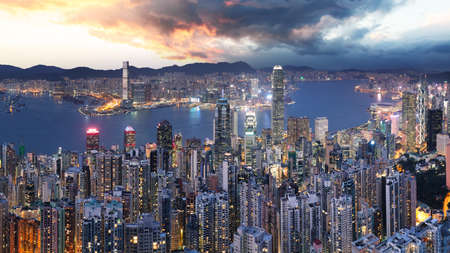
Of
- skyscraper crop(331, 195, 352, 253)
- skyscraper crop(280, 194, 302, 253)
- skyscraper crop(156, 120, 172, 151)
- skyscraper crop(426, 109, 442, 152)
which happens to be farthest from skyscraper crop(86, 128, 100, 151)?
skyscraper crop(426, 109, 442, 152)

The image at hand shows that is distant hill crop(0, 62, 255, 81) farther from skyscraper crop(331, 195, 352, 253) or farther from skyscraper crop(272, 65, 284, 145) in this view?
skyscraper crop(331, 195, 352, 253)

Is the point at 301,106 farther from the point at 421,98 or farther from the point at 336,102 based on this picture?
the point at 421,98

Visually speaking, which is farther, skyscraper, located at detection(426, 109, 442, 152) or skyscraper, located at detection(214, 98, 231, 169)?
skyscraper, located at detection(426, 109, 442, 152)

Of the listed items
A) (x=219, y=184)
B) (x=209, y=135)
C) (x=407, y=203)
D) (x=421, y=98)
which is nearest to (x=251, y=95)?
(x=209, y=135)

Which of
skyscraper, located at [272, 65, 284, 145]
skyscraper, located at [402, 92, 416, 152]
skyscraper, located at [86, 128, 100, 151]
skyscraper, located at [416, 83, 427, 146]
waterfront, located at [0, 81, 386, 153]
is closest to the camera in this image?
skyscraper, located at [86, 128, 100, 151]

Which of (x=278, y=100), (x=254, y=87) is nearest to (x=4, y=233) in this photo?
(x=254, y=87)

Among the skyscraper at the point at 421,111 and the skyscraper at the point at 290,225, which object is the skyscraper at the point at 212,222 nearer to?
the skyscraper at the point at 290,225

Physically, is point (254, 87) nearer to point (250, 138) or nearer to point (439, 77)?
point (250, 138)
